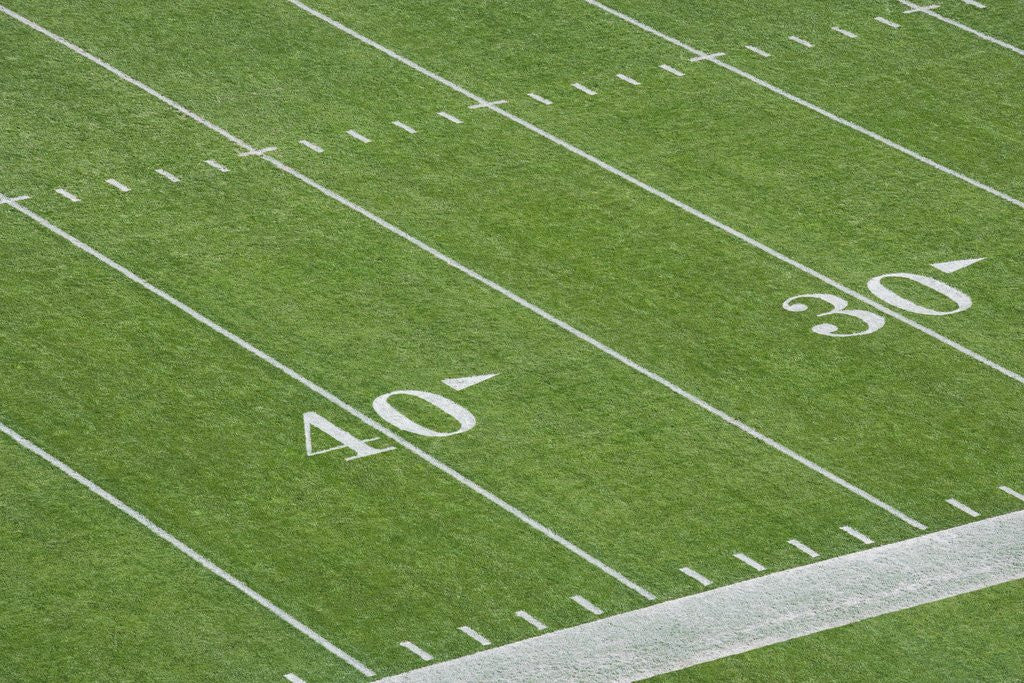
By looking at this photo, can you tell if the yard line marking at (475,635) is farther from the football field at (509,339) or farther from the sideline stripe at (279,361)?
the sideline stripe at (279,361)

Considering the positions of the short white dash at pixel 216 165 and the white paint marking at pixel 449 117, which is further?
the white paint marking at pixel 449 117

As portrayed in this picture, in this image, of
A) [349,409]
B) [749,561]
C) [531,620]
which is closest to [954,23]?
[349,409]

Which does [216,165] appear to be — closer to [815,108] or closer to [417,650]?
[815,108]

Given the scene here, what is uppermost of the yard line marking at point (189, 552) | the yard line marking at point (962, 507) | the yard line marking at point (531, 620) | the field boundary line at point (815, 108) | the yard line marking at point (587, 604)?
the field boundary line at point (815, 108)

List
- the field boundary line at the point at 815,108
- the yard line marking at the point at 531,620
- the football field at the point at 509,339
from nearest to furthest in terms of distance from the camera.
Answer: the yard line marking at the point at 531,620 → the football field at the point at 509,339 → the field boundary line at the point at 815,108

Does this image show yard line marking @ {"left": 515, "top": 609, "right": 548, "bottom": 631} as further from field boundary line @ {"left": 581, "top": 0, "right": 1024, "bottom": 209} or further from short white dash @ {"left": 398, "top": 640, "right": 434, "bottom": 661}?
field boundary line @ {"left": 581, "top": 0, "right": 1024, "bottom": 209}

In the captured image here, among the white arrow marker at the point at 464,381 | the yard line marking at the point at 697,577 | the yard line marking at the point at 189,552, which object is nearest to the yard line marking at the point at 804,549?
the yard line marking at the point at 697,577

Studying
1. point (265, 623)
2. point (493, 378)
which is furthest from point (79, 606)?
point (493, 378)
